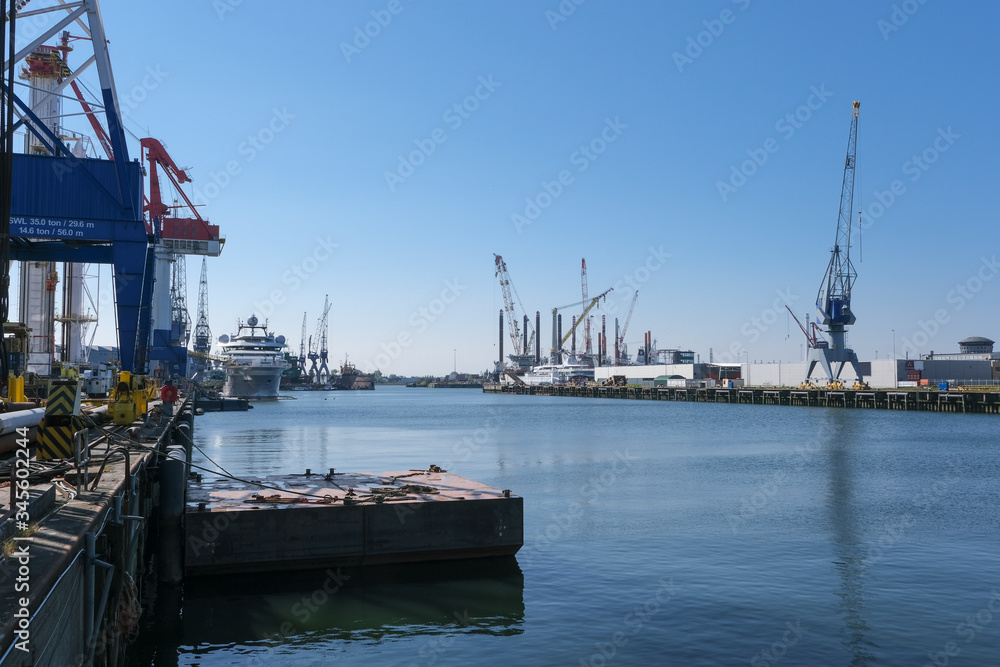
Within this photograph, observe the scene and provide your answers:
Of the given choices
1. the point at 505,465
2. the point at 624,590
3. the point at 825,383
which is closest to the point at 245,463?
the point at 505,465

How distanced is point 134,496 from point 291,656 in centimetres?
432

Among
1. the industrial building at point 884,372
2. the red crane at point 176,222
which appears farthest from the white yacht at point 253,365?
the industrial building at point 884,372

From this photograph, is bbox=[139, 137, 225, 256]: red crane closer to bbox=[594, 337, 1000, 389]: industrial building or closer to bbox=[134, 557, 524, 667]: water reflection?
bbox=[134, 557, 524, 667]: water reflection

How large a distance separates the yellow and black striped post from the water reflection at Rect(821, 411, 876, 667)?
14.7 metres

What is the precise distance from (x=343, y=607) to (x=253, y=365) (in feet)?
422

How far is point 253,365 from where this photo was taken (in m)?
138

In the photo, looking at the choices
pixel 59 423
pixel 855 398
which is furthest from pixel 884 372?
pixel 59 423

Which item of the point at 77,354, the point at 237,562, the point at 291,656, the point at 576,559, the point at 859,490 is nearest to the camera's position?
the point at 291,656

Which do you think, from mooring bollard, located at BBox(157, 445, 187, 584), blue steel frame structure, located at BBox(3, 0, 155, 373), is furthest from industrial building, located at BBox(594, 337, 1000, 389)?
mooring bollard, located at BBox(157, 445, 187, 584)

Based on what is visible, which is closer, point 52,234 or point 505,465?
point 52,234

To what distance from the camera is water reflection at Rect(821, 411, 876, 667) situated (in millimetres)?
14289

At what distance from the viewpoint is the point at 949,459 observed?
1711 inches

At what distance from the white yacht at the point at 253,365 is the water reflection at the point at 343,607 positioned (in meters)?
126

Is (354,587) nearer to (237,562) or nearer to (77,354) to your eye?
(237,562)
